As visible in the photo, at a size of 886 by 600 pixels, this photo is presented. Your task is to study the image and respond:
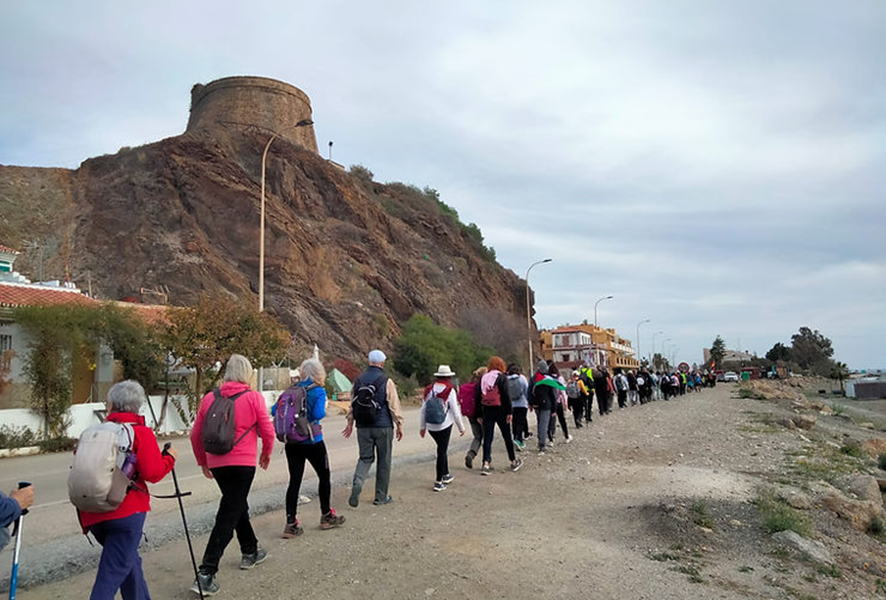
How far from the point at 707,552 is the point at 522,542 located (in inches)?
67.2

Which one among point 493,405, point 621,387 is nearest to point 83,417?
point 493,405

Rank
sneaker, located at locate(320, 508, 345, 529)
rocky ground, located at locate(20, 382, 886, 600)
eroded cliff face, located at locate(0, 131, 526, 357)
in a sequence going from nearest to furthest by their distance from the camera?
rocky ground, located at locate(20, 382, 886, 600)
sneaker, located at locate(320, 508, 345, 529)
eroded cliff face, located at locate(0, 131, 526, 357)

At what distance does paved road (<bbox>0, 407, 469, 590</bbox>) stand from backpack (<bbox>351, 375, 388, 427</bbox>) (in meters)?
1.38

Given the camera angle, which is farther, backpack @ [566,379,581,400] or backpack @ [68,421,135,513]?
backpack @ [566,379,581,400]

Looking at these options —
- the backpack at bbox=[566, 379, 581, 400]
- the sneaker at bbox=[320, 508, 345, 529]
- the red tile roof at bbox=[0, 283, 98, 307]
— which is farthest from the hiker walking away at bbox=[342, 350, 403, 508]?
the red tile roof at bbox=[0, 283, 98, 307]

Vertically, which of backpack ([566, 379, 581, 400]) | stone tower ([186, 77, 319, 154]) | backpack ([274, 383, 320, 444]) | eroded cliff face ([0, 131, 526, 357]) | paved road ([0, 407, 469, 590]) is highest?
stone tower ([186, 77, 319, 154])

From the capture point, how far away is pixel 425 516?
6.93 m

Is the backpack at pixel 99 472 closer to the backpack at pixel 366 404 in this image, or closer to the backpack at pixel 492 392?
the backpack at pixel 366 404

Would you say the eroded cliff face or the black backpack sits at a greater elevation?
the eroded cliff face

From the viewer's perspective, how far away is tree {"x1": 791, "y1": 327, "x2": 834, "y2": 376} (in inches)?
5743

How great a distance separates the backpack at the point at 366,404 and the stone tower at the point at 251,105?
57.0m

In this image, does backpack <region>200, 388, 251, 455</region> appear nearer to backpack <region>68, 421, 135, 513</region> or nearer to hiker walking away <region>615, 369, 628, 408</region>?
backpack <region>68, 421, 135, 513</region>

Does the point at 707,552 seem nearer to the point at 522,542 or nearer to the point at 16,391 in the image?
the point at 522,542

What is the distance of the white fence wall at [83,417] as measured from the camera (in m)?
17.5
